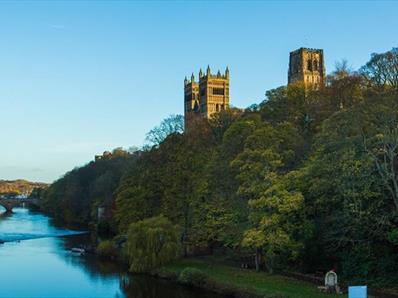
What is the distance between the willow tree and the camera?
44125 millimetres

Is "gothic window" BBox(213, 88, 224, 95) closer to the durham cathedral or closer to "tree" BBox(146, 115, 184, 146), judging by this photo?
the durham cathedral

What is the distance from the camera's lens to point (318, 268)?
38.2 metres

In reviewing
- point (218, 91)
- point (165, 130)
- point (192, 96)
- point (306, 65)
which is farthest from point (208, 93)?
point (165, 130)

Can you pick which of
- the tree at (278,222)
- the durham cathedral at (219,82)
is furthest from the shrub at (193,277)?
the durham cathedral at (219,82)

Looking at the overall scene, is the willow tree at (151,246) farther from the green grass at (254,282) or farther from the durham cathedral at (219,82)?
the durham cathedral at (219,82)

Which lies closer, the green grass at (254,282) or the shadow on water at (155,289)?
the green grass at (254,282)

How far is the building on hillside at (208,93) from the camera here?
144 meters

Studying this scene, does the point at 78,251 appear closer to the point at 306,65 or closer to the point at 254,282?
the point at 254,282

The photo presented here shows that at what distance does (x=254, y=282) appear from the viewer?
3594 cm

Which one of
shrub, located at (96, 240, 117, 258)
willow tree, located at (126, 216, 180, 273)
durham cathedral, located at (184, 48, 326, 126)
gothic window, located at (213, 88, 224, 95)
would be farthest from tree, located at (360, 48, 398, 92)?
gothic window, located at (213, 88, 224, 95)

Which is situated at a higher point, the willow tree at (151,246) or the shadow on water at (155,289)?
the willow tree at (151,246)

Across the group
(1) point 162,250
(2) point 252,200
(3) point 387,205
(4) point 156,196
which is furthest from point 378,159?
(4) point 156,196

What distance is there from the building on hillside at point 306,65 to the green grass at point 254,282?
77.6 meters

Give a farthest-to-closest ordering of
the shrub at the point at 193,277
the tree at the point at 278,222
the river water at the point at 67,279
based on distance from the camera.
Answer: the shrub at the point at 193,277 < the river water at the point at 67,279 < the tree at the point at 278,222
